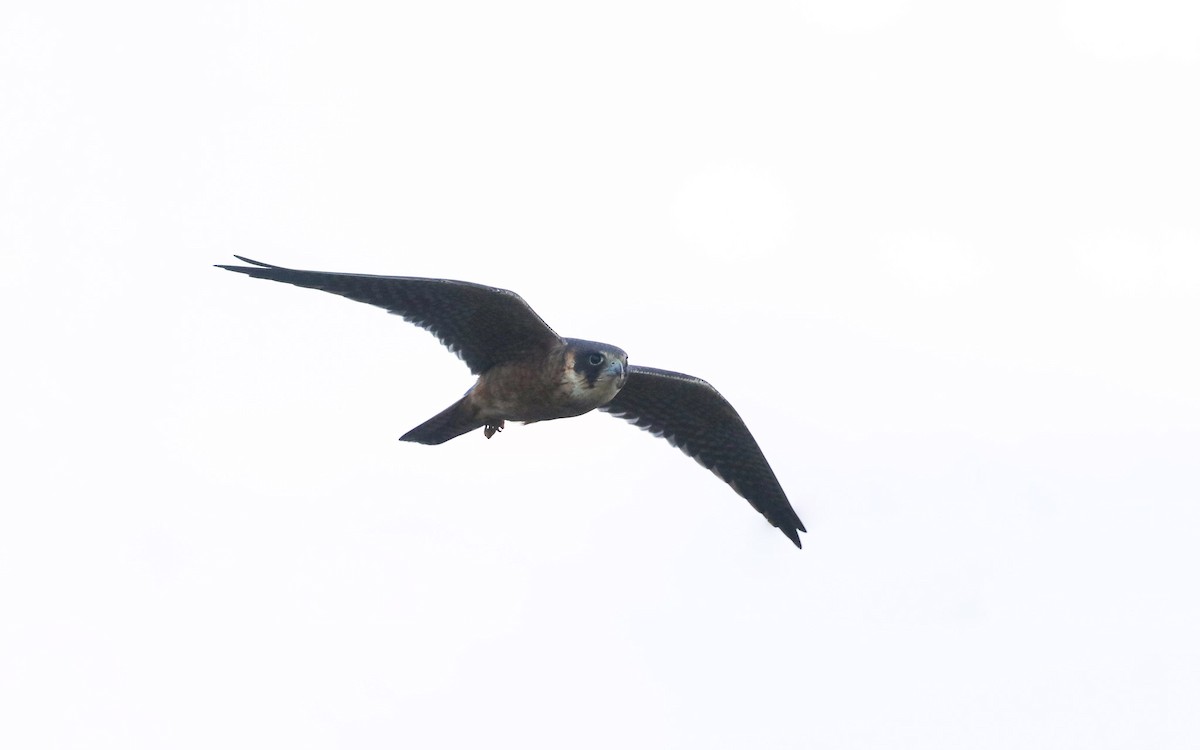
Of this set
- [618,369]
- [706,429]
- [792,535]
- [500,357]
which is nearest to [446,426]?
[500,357]

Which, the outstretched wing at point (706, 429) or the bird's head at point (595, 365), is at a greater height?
the bird's head at point (595, 365)

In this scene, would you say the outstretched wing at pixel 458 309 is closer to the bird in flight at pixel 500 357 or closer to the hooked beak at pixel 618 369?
the bird in flight at pixel 500 357

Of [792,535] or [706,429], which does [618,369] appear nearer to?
[706,429]

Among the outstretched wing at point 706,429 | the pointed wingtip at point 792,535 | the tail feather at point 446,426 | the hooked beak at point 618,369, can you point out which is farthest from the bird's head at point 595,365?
the pointed wingtip at point 792,535

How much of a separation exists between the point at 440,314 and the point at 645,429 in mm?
3323

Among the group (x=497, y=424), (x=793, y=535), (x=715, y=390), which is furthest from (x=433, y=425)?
(x=793, y=535)

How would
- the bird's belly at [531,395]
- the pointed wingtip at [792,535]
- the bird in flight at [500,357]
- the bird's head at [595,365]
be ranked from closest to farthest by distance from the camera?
1. the bird in flight at [500,357]
2. the bird's head at [595,365]
3. the bird's belly at [531,395]
4. the pointed wingtip at [792,535]

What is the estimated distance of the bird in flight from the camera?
48.1 ft

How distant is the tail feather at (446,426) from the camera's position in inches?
622

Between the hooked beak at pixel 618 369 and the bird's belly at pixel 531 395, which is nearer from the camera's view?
the hooked beak at pixel 618 369

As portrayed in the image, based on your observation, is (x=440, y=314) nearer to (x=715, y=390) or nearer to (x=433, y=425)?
(x=433, y=425)

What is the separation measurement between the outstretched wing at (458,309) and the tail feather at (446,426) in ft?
1.50

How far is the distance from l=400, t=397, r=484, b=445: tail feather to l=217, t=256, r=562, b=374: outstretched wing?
46 cm

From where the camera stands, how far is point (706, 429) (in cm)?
1756
